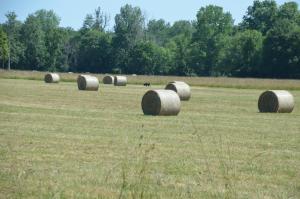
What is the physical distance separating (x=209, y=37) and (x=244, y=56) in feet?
69.1

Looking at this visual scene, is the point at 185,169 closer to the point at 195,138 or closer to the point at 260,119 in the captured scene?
the point at 195,138

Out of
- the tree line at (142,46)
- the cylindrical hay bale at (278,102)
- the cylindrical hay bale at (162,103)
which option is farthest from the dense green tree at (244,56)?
the cylindrical hay bale at (162,103)

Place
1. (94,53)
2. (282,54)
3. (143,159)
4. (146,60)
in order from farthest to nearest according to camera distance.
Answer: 1. (94,53)
2. (146,60)
3. (282,54)
4. (143,159)

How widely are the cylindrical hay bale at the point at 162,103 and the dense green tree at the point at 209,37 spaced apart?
9723 centimetres

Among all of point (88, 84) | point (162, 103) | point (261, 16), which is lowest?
point (88, 84)

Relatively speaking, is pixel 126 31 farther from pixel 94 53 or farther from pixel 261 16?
pixel 261 16

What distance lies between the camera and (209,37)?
127 meters

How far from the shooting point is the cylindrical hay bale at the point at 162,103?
2430cm

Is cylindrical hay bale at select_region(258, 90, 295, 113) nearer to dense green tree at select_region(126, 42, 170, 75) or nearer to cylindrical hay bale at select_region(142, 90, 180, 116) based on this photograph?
cylindrical hay bale at select_region(142, 90, 180, 116)

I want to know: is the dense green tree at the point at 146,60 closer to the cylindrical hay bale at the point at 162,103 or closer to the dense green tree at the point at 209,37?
the dense green tree at the point at 209,37

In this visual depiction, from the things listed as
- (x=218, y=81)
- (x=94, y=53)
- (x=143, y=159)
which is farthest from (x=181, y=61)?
(x=143, y=159)

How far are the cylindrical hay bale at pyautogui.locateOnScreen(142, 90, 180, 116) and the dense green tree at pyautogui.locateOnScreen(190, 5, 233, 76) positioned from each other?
97.2 metres

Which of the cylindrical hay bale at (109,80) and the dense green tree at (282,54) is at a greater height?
the dense green tree at (282,54)

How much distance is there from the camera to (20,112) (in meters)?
23.2
